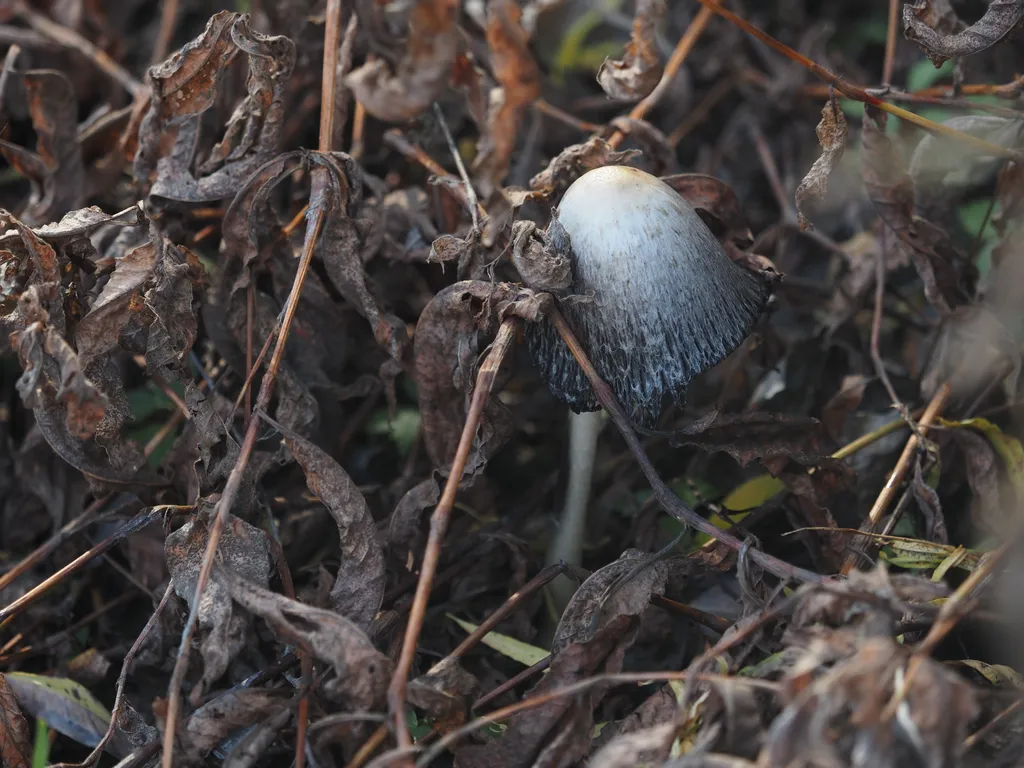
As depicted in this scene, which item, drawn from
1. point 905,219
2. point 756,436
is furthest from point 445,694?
point 905,219

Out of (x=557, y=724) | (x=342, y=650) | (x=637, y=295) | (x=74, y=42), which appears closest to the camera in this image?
(x=342, y=650)

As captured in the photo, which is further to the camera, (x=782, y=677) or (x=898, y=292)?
(x=898, y=292)

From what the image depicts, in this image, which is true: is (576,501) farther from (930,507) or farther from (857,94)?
(857,94)

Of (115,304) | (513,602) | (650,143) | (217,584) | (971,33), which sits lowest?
(513,602)

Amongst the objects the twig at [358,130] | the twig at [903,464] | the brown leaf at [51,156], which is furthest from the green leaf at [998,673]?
the brown leaf at [51,156]

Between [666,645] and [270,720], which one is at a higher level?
[270,720]

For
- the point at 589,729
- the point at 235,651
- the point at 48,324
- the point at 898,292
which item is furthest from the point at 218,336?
the point at 898,292

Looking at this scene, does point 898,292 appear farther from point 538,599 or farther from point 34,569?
point 34,569
